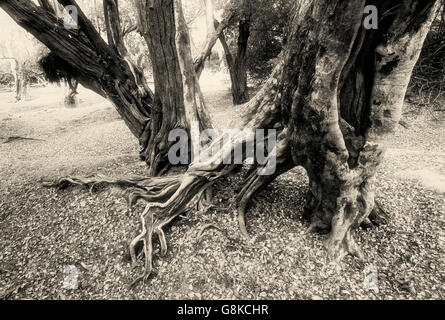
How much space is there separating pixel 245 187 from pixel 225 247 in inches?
33.5

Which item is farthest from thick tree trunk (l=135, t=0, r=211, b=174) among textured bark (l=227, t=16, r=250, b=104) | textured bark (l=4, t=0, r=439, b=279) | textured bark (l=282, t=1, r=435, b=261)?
textured bark (l=227, t=16, r=250, b=104)

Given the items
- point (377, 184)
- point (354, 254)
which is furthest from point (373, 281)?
point (377, 184)

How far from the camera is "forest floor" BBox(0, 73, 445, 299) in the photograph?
9.45ft

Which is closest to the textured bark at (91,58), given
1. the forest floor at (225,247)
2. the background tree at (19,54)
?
the forest floor at (225,247)

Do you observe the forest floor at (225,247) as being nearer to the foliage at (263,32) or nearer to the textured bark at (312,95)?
the textured bark at (312,95)

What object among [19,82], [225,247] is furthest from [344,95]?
[19,82]

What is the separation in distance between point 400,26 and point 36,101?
1852 cm

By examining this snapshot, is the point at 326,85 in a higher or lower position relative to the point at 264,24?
lower

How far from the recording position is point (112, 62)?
4.47 m

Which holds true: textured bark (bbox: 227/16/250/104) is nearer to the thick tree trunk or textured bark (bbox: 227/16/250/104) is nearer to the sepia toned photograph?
the sepia toned photograph

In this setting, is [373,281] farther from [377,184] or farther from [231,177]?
[231,177]

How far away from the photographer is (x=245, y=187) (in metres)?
3.72

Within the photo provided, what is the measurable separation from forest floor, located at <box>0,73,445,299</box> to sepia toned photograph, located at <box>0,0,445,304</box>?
17mm

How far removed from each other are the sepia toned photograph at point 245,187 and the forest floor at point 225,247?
0.05 feet
